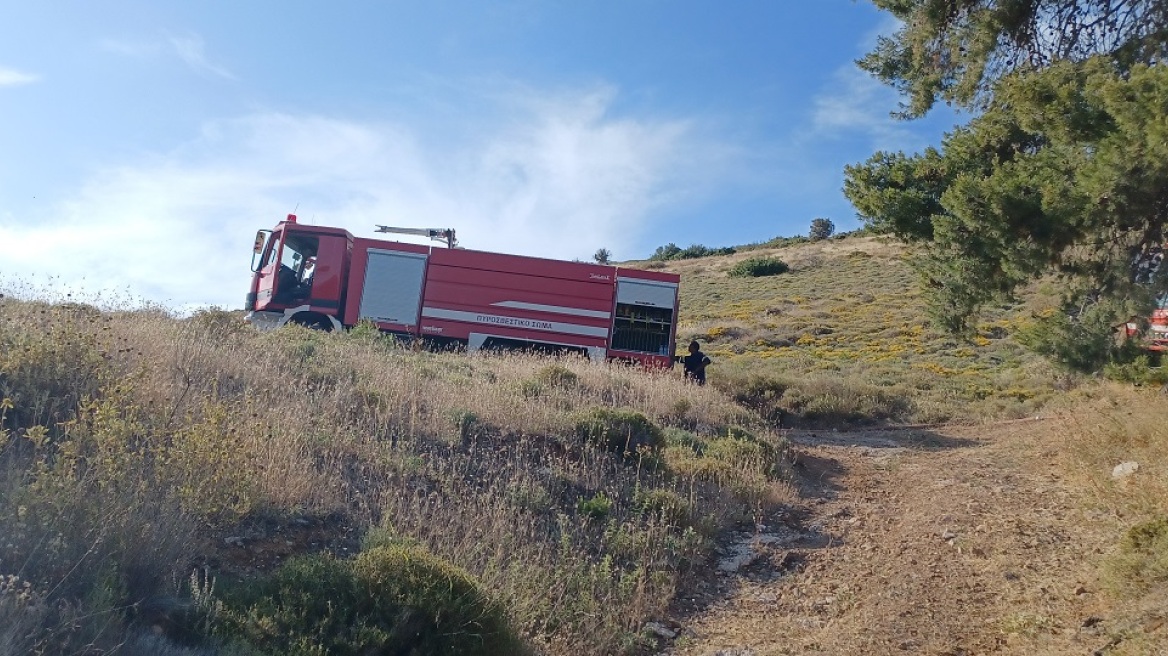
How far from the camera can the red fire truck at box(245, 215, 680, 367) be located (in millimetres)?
19938

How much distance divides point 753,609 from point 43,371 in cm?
508

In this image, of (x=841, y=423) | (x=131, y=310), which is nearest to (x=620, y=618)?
(x=131, y=310)

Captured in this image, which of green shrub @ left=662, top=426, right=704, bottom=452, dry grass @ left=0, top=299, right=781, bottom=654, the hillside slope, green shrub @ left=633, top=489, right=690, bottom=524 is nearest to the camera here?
dry grass @ left=0, top=299, right=781, bottom=654

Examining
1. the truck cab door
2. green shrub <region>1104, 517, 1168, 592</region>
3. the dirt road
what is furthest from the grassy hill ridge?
the truck cab door

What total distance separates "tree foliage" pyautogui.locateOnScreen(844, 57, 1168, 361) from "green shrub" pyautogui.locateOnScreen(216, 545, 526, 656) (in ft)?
20.8

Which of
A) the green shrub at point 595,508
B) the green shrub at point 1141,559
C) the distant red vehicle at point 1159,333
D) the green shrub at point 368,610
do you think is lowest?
the green shrub at point 368,610

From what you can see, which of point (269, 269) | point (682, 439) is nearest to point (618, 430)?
point (682, 439)

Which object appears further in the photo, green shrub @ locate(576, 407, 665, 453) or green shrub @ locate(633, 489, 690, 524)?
green shrub @ locate(576, 407, 665, 453)

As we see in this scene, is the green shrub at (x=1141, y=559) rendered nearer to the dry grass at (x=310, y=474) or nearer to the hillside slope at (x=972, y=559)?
the hillside slope at (x=972, y=559)

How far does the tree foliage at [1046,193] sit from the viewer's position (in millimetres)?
7988

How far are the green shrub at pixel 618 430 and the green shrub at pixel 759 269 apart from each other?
40.8m

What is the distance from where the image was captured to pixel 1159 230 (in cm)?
920

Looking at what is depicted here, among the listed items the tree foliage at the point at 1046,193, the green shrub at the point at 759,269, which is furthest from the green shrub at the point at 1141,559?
the green shrub at the point at 759,269

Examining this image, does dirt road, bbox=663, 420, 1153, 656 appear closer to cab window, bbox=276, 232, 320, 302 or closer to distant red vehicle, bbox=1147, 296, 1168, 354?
distant red vehicle, bbox=1147, 296, 1168, 354
